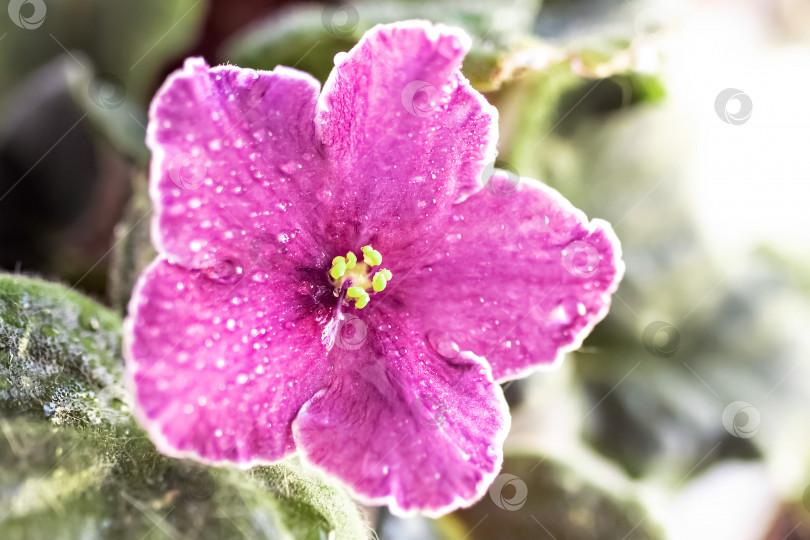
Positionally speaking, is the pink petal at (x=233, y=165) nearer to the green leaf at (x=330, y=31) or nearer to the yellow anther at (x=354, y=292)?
the yellow anther at (x=354, y=292)

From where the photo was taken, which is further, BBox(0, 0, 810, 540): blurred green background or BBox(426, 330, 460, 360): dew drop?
BBox(0, 0, 810, 540): blurred green background

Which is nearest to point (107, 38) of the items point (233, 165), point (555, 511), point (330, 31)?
point (330, 31)

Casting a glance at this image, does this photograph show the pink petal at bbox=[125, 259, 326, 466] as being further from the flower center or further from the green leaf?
the green leaf

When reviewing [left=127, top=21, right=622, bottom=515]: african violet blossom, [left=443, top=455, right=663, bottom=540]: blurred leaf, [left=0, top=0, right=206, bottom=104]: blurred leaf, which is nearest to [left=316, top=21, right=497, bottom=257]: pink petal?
[left=127, top=21, right=622, bottom=515]: african violet blossom

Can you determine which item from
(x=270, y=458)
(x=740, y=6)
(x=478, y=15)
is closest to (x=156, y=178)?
(x=270, y=458)

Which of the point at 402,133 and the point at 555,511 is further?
the point at 555,511

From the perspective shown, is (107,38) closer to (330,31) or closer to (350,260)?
(330,31)
